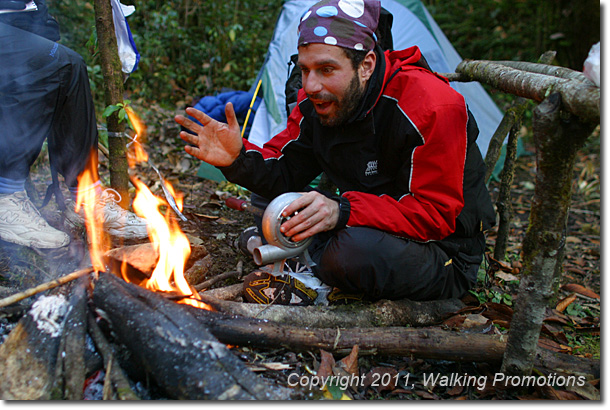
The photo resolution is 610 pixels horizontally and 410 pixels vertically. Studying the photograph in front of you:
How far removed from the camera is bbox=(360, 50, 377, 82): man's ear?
9.18 ft

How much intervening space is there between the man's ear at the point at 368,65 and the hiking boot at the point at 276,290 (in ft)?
4.13

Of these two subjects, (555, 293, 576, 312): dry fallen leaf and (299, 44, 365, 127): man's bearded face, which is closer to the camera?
(299, 44, 365, 127): man's bearded face

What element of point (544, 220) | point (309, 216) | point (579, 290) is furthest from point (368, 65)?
point (579, 290)

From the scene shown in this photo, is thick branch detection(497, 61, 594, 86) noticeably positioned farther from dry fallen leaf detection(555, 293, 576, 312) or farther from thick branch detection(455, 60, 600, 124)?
dry fallen leaf detection(555, 293, 576, 312)

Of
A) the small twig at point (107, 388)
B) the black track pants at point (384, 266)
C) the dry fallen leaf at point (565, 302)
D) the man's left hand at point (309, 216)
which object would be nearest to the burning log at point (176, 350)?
the small twig at point (107, 388)

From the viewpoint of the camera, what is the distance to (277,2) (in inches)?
359

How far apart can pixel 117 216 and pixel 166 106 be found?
15.2 ft

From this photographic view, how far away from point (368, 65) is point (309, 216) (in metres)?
0.97

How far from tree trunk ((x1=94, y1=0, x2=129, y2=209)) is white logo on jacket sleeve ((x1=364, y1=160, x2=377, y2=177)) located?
1625mm

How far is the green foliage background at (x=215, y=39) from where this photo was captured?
25.9 feet

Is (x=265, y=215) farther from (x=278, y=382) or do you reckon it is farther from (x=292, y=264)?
(x=278, y=382)

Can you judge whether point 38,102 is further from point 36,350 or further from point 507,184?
point 507,184

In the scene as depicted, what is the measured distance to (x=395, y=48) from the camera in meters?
→ 5.74

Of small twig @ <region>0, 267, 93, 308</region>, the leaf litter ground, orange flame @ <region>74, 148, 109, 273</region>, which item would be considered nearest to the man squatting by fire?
the leaf litter ground
